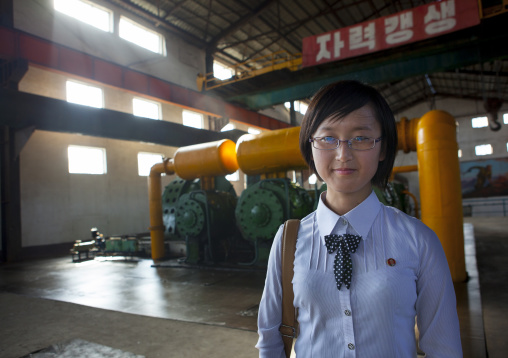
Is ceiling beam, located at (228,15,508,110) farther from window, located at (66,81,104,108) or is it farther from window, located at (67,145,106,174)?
window, located at (67,145,106,174)

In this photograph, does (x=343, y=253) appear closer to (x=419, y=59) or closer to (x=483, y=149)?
(x=419, y=59)

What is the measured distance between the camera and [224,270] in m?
5.61

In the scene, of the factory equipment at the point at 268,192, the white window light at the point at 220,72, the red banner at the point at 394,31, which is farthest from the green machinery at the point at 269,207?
the white window light at the point at 220,72

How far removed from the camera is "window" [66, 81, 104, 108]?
980 centimetres

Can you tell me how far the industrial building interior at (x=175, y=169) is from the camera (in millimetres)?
3295

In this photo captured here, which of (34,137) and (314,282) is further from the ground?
(34,137)

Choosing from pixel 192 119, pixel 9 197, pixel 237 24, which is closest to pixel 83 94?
pixel 9 197

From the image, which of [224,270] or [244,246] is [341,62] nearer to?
[244,246]

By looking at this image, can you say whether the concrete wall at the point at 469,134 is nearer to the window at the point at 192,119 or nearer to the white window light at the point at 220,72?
the white window light at the point at 220,72

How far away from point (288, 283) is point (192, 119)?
1346 cm

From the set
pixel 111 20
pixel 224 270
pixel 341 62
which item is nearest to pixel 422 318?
pixel 224 270

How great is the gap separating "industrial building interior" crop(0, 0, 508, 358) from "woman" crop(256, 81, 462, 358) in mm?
468

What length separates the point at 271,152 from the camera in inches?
199

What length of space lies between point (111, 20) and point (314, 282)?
12536 mm
